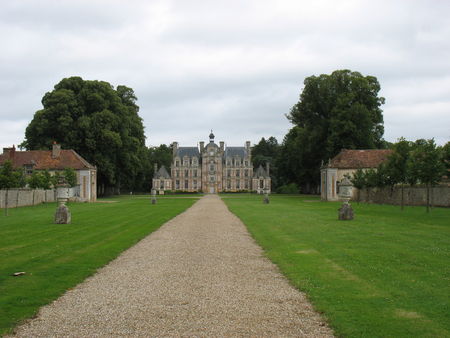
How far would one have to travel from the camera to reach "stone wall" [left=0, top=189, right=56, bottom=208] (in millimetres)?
32875

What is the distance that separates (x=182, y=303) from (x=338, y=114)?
1720 inches

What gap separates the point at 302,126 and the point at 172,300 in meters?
51.9

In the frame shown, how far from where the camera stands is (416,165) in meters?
27.0

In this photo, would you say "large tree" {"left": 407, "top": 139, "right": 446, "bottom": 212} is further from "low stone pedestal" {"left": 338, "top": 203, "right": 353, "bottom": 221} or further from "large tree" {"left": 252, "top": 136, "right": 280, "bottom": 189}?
"large tree" {"left": 252, "top": 136, "right": 280, "bottom": 189}

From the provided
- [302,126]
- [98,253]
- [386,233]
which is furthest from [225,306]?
[302,126]

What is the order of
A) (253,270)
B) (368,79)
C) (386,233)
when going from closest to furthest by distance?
(253,270) < (386,233) < (368,79)

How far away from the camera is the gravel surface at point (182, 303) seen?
19.2ft

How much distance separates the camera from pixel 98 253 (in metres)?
12.0

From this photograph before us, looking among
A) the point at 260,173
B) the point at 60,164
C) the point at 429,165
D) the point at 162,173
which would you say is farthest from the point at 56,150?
the point at 260,173

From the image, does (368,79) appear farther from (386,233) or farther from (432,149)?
(386,233)

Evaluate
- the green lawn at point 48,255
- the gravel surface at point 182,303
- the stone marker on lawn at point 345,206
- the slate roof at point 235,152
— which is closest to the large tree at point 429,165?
the stone marker on lawn at point 345,206

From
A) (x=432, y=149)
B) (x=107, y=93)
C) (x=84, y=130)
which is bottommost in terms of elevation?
(x=432, y=149)

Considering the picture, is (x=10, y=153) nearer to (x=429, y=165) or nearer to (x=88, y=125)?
(x=88, y=125)

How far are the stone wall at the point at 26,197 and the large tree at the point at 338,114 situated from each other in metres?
26.5
